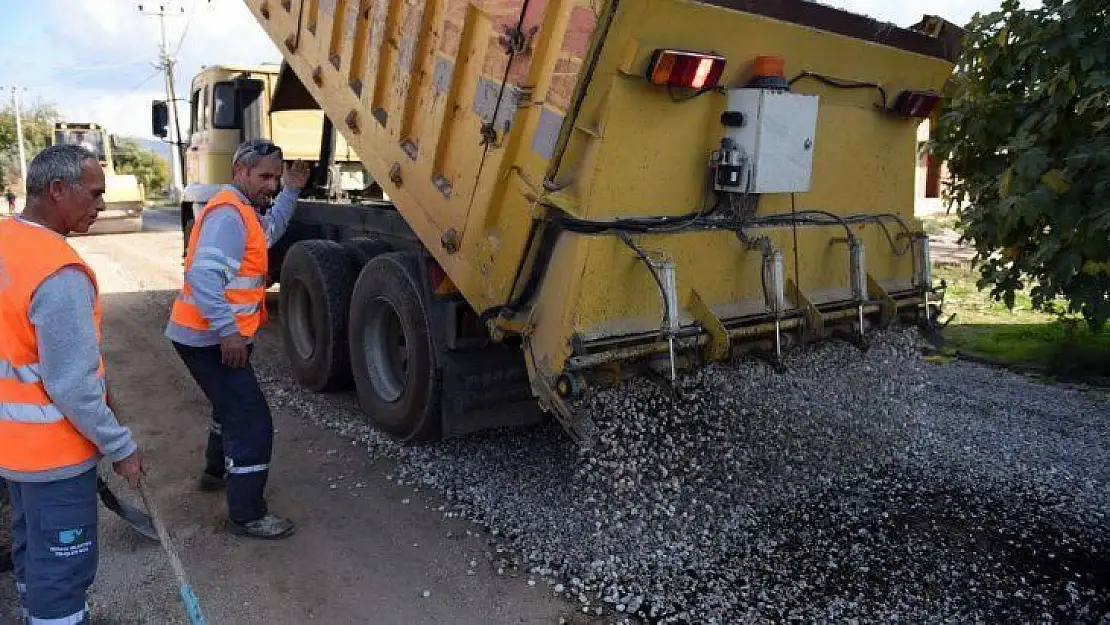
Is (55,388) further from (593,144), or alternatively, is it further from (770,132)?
(770,132)

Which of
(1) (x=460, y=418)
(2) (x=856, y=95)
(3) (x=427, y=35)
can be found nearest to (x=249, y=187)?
(3) (x=427, y=35)

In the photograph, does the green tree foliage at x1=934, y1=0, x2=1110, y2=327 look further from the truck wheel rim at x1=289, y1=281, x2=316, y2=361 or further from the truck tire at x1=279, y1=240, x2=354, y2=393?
the truck wheel rim at x1=289, y1=281, x2=316, y2=361

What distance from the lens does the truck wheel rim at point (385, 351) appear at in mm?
4582

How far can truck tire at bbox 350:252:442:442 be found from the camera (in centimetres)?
410

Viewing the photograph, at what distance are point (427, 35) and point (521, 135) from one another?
1001 mm

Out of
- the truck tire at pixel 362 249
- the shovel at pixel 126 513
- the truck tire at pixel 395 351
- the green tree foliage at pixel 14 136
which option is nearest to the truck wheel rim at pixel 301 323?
the truck tire at pixel 362 249

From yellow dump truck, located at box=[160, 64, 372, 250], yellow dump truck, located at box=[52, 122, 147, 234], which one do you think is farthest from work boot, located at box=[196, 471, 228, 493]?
yellow dump truck, located at box=[52, 122, 147, 234]

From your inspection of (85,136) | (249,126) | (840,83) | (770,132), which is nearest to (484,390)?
(770,132)

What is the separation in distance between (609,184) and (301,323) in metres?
3.18

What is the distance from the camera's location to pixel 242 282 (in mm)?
3371

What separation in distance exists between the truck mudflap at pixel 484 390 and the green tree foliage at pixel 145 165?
39.3m

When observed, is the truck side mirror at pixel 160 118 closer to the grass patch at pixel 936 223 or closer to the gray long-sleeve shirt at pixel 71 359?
the gray long-sleeve shirt at pixel 71 359

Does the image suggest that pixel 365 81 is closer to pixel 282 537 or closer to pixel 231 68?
pixel 282 537

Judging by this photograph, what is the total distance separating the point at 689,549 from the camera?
3232 mm
